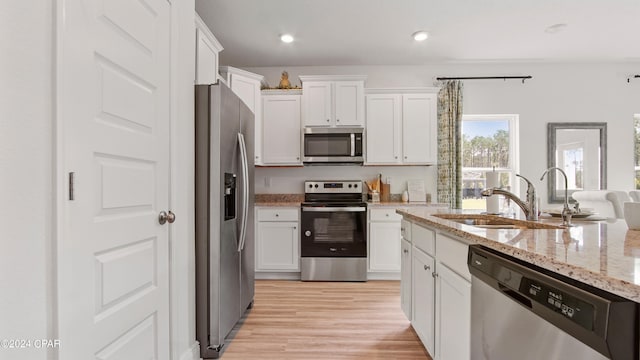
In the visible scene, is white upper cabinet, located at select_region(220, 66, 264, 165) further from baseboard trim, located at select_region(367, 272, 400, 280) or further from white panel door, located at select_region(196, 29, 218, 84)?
baseboard trim, located at select_region(367, 272, 400, 280)

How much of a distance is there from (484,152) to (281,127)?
2805 millimetres

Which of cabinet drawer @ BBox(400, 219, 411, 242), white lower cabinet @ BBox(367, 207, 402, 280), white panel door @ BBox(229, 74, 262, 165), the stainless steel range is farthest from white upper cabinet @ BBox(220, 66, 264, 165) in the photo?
cabinet drawer @ BBox(400, 219, 411, 242)

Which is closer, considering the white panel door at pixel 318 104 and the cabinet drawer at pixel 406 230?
the cabinet drawer at pixel 406 230

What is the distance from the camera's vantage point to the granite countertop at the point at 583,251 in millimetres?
666

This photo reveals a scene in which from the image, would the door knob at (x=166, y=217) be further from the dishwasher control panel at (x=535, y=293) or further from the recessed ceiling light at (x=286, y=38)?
the recessed ceiling light at (x=286, y=38)

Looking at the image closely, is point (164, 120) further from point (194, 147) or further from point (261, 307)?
point (261, 307)

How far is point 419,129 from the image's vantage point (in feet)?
12.8

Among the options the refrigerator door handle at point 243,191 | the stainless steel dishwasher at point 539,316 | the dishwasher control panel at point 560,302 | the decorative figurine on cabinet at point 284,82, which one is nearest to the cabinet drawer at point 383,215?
the refrigerator door handle at point 243,191

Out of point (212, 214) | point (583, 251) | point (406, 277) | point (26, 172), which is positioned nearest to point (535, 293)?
point (583, 251)

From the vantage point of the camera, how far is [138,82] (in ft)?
4.65

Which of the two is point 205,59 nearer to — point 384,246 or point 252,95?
point 252,95

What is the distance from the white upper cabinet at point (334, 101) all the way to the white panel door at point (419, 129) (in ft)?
1.89

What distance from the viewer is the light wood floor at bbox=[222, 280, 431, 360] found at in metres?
2.09

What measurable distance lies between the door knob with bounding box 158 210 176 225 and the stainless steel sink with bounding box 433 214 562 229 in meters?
1.66
